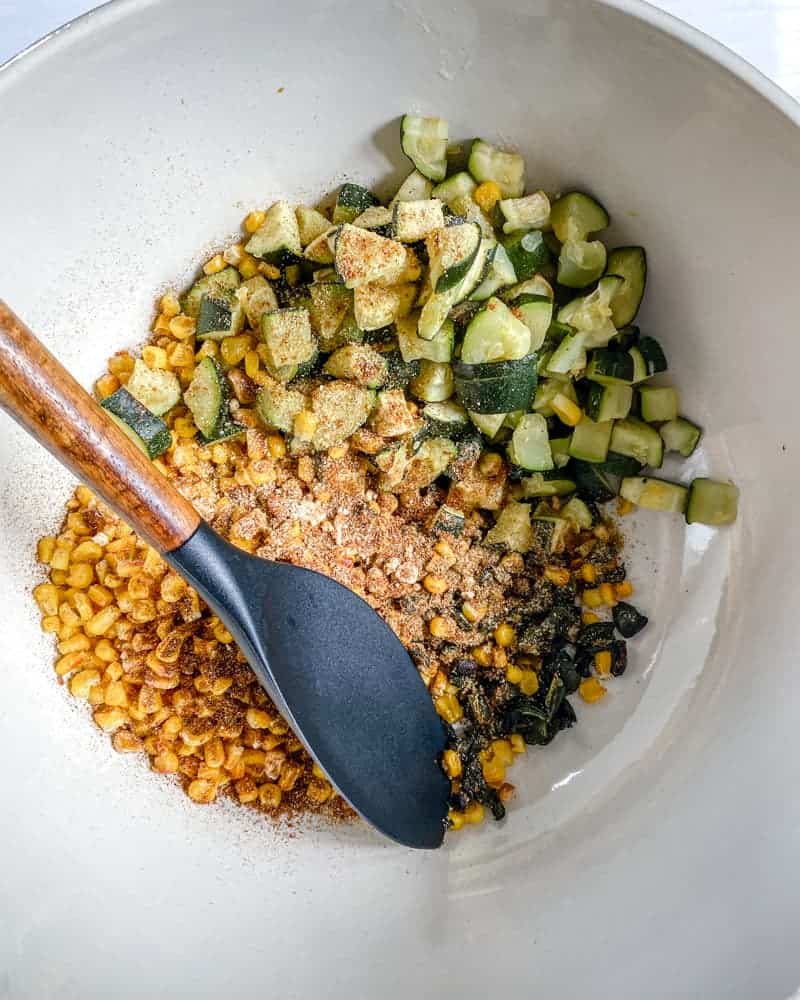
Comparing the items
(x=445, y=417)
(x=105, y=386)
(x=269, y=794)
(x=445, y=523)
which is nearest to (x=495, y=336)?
(x=445, y=417)

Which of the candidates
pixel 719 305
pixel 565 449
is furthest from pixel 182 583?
pixel 719 305

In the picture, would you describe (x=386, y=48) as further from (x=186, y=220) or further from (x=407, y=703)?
(x=407, y=703)

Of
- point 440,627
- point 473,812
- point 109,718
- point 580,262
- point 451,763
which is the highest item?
point 580,262

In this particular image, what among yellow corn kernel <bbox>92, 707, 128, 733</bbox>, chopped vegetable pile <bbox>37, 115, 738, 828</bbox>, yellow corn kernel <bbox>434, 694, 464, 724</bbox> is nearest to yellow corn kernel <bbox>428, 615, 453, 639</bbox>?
chopped vegetable pile <bbox>37, 115, 738, 828</bbox>

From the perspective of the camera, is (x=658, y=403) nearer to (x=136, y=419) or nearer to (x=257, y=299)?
(x=257, y=299)

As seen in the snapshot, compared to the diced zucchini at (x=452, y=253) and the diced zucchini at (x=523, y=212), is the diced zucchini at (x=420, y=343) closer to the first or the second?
the diced zucchini at (x=452, y=253)

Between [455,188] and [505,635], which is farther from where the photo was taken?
[505,635]

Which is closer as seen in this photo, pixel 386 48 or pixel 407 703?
pixel 386 48
